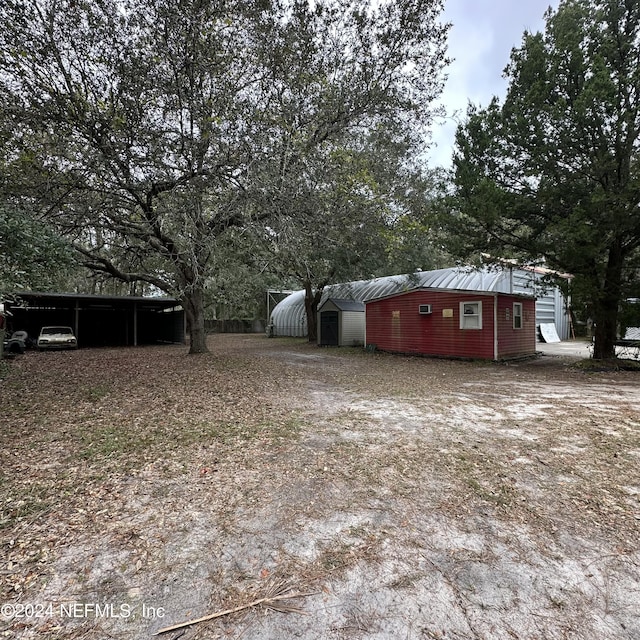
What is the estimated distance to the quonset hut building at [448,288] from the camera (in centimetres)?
1608

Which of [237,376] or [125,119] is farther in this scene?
[237,376]

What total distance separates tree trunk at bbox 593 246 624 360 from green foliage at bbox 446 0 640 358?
28 millimetres

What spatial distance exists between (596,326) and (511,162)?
5498mm

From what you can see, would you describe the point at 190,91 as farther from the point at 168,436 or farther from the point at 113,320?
the point at 113,320

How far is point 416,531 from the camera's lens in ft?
8.13

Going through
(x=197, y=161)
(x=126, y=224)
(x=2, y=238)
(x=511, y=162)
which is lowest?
(x=2, y=238)

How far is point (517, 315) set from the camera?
12781 mm

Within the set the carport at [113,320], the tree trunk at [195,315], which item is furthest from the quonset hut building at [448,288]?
the tree trunk at [195,315]

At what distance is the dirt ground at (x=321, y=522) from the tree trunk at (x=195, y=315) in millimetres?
7051

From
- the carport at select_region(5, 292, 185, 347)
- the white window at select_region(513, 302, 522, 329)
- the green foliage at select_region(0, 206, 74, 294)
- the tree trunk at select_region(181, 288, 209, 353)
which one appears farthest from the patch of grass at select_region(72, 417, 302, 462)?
the carport at select_region(5, 292, 185, 347)

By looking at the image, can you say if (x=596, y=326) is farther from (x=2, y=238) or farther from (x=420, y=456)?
(x=2, y=238)

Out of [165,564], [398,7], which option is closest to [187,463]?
[165,564]

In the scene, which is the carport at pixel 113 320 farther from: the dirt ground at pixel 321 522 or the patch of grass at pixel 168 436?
the dirt ground at pixel 321 522

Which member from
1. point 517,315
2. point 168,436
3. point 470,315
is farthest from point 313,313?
point 168,436
